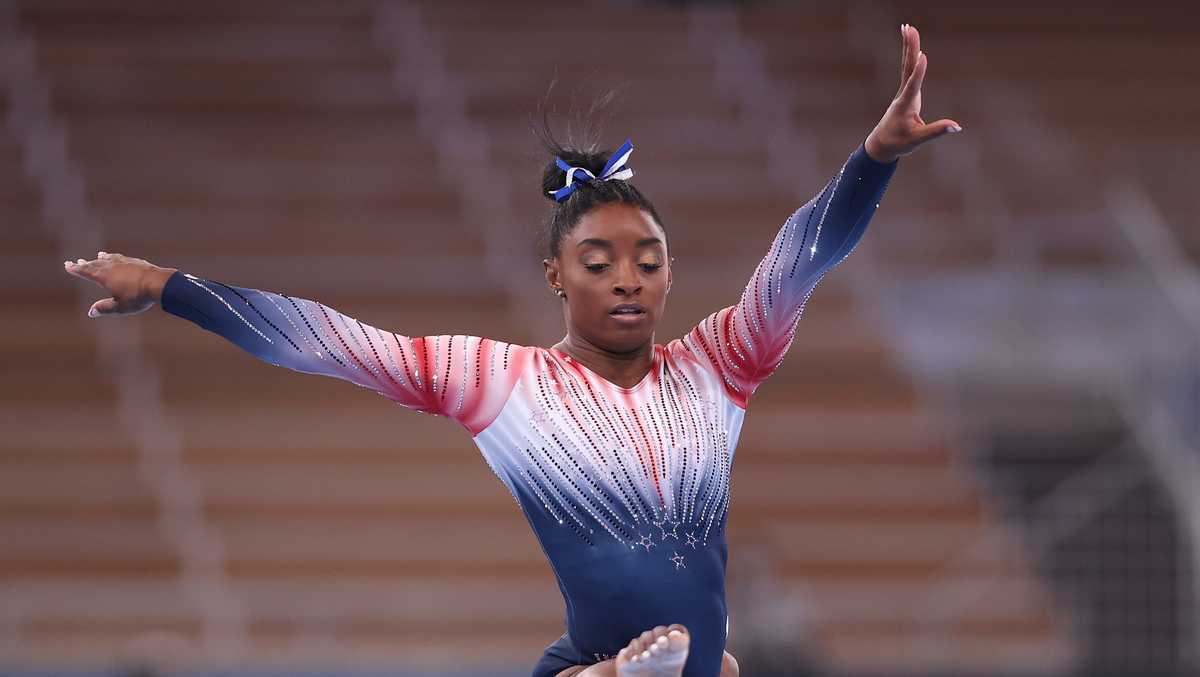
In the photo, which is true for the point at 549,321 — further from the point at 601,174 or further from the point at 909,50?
the point at 909,50

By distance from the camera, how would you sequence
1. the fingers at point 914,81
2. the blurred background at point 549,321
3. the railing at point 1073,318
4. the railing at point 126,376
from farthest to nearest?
the railing at point 126,376 → the blurred background at point 549,321 → the railing at point 1073,318 → the fingers at point 914,81

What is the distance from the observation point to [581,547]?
9.48ft

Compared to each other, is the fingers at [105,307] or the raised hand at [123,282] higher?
the raised hand at [123,282]

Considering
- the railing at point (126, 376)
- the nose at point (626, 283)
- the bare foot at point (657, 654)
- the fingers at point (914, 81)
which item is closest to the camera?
the bare foot at point (657, 654)

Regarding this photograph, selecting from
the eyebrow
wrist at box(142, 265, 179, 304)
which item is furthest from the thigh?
wrist at box(142, 265, 179, 304)

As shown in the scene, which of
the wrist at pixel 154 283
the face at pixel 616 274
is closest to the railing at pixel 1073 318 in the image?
the face at pixel 616 274

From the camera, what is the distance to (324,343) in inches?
114

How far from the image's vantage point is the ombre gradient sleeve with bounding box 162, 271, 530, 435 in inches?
113

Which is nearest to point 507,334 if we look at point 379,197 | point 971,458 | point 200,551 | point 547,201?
point 379,197

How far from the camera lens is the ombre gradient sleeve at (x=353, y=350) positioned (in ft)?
9.42

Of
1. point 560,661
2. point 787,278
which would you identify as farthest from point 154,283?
point 787,278

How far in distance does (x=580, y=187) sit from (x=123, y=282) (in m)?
0.84

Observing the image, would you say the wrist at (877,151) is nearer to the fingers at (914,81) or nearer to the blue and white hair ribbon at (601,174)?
the fingers at (914,81)

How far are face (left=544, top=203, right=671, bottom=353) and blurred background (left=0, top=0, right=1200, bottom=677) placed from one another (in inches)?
148
